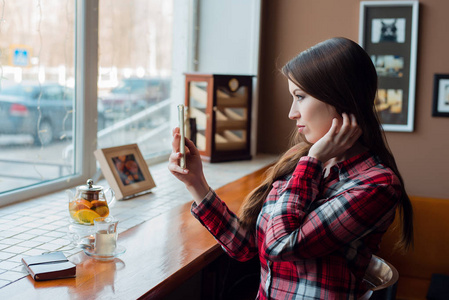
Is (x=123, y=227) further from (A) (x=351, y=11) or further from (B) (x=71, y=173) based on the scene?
(A) (x=351, y=11)

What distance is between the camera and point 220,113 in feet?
9.90

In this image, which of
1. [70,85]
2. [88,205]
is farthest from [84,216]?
[70,85]

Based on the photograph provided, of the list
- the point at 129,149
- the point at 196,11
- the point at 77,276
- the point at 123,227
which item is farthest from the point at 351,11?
the point at 77,276

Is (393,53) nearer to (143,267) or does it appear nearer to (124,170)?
(124,170)

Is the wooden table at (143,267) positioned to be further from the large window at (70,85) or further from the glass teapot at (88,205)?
the large window at (70,85)

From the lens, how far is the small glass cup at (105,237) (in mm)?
1358

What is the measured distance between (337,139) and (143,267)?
0.55m

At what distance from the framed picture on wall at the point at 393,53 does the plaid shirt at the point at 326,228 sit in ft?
6.57

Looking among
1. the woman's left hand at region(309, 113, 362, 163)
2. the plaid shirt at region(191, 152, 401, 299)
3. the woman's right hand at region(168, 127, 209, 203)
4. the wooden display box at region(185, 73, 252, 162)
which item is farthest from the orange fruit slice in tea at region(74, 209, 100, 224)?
the wooden display box at region(185, 73, 252, 162)

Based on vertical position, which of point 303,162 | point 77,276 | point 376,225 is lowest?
point 77,276

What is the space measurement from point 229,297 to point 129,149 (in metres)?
0.71

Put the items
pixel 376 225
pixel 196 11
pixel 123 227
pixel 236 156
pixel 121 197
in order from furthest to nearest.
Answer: pixel 196 11
pixel 236 156
pixel 121 197
pixel 123 227
pixel 376 225

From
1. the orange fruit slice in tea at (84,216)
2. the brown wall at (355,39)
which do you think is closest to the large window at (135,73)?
the brown wall at (355,39)

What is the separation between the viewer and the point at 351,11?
3.14 meters
